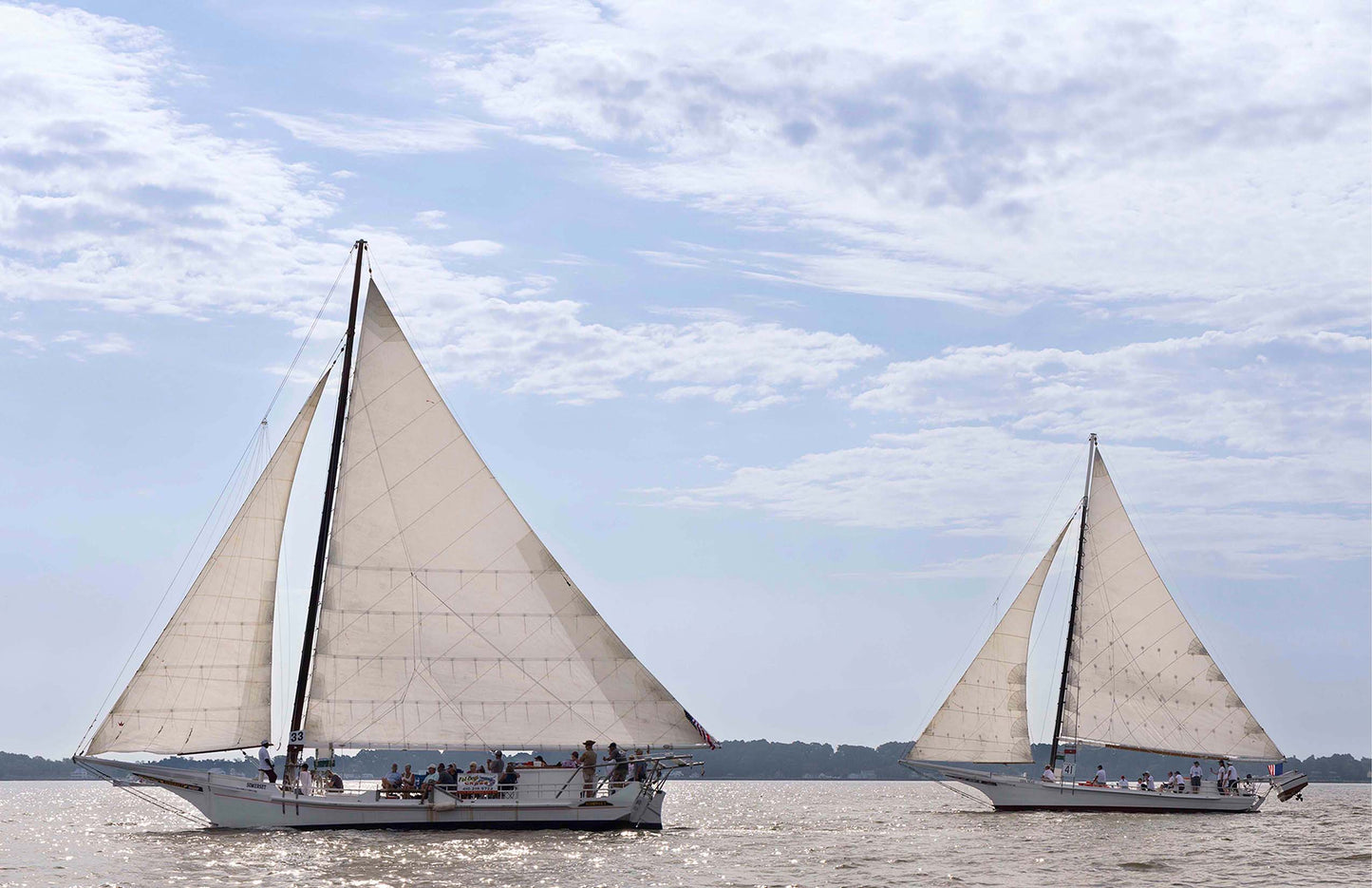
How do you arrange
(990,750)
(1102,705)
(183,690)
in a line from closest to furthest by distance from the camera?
1. (183,690)
2. (990,750)
3. (1102,705)

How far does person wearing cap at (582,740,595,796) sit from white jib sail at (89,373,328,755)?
29.0 feet

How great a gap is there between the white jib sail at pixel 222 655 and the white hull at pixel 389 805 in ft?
6.40

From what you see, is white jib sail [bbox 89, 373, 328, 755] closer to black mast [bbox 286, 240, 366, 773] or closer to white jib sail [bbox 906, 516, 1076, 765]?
black mast [bbox 286, 240, 366, 773]

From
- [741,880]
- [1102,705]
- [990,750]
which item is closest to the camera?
[741,880]

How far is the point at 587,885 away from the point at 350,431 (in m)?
16.3

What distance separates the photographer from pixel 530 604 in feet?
146

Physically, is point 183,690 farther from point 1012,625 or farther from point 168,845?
point 1012,625

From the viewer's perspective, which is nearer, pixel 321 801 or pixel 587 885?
pixel 587 885

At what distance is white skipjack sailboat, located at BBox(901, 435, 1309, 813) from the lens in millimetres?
63219

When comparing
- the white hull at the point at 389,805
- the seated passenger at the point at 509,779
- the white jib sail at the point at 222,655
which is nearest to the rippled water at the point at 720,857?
the white hull at the point at 389,805

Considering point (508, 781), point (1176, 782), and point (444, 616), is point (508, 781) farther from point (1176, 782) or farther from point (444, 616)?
point (1176, 782)

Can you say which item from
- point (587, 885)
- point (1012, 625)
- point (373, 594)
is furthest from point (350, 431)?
point (1012, 625)

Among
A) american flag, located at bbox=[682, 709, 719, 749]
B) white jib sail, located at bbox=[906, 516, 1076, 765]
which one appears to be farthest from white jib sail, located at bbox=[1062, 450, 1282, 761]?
american flag, located at bbox=[682, 709, 719, 749]

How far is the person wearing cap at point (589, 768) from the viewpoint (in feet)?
144
